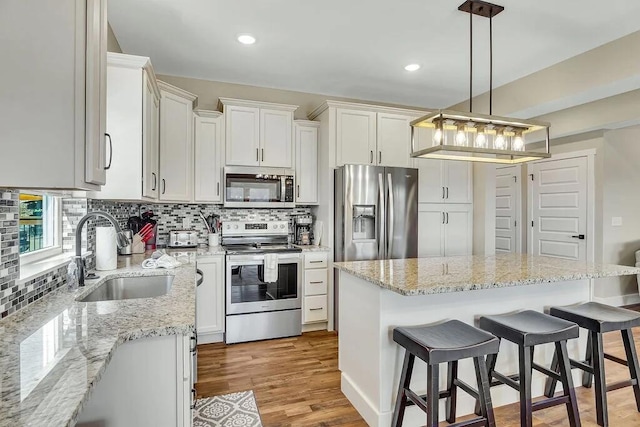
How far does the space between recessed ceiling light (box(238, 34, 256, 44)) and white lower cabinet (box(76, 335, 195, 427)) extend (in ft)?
7.97

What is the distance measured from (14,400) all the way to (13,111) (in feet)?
2.53

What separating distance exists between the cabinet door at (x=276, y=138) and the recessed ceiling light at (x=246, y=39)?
32.9 inches

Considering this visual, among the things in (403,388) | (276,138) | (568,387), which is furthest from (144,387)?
(276,138)

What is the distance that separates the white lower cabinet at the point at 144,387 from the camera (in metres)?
1.24

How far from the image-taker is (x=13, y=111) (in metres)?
1.03

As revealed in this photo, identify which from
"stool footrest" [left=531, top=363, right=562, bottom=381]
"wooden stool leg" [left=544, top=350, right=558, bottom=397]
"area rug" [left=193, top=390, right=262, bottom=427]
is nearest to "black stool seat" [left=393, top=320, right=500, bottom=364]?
"stool footrest" [left=531, top=363, right=562, bottom=381]

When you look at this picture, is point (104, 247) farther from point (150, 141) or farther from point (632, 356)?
point (632, 356)

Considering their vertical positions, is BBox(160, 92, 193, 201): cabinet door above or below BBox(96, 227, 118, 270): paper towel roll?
above

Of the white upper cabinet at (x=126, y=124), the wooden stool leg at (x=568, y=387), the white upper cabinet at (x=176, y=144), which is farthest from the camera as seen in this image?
the white upper cabinet at (x=176, y=144)

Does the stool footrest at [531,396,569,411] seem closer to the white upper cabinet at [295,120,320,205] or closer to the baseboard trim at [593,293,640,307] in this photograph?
the white upper cabinet at [295,120,320,205]

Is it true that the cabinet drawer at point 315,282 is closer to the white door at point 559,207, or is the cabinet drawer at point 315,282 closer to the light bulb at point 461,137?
the light bulb at point 461,137

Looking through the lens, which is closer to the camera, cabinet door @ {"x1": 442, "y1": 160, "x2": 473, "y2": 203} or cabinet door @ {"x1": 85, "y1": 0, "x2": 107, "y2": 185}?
cabinet door @ {"x1": 85, "y1": 0, "x2": 107, "y2": 185}

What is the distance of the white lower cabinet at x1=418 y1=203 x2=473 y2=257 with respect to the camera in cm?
420

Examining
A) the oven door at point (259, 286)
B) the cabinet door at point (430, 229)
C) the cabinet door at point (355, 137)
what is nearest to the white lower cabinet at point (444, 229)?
the cabinet door at point (430, 229)
